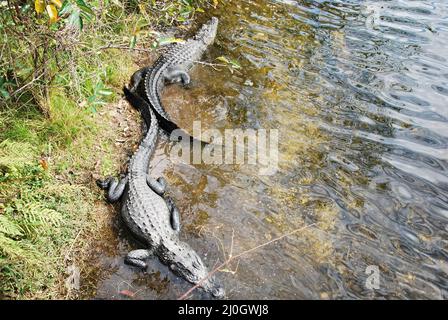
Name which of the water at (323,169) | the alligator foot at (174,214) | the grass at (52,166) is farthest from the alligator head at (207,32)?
the alligator foot at (174,214)

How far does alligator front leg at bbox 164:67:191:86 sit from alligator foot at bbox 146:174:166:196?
2475 millimetres

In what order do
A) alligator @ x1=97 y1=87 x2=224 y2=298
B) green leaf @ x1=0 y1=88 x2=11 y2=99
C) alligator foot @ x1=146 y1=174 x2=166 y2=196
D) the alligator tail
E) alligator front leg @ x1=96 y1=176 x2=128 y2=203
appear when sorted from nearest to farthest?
alligator @ x1=97 y1=87 x2=224 y2=298 < green leaf @ x1=0 y1=88 x2=11 y2=99 < alligator front leg @ x1=96 y1=176 x2=128 y2=203 < alligator foot @ x1=146 y1=174 x2=166 y2=196 < the alligator tail

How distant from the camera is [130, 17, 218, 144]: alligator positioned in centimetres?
550

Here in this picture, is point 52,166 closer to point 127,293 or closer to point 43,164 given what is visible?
point 43,164

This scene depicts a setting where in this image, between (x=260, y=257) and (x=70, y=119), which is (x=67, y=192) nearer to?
(x=70, y=119)

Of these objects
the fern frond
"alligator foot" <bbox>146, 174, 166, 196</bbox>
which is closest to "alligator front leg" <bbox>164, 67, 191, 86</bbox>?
"alligator foot" <bbox>146, 174, 166, 196</bbox>

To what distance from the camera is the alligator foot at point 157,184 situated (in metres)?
4.47

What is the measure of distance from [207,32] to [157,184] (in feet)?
13.7

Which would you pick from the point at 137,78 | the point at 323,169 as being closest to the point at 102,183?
the point at 137,78

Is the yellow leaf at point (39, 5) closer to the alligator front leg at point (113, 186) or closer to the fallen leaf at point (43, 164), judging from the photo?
the fallen leaf at point (43, 164)

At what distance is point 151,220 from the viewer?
399 centimetres

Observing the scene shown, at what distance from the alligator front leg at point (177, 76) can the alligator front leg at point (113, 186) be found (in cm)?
261

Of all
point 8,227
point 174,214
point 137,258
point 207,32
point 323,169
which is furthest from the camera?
point 207,32

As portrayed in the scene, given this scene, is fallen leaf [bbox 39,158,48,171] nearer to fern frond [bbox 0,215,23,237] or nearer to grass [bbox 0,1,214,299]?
grass [bbox 0,1,214,299]
